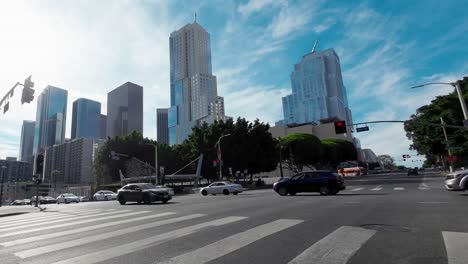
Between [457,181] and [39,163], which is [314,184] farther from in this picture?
[39,163]

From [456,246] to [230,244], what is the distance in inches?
153

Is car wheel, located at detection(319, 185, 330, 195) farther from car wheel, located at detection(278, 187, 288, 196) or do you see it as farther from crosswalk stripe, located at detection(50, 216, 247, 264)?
crosswalk stripe, located at detection(50, 216, 247, 264)

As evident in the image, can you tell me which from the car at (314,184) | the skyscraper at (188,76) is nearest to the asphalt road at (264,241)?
the car at (314,184)

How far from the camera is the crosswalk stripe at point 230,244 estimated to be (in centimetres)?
505

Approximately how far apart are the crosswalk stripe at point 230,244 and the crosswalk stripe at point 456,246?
3.24 metres

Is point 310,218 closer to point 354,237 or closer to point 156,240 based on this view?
point 354,237

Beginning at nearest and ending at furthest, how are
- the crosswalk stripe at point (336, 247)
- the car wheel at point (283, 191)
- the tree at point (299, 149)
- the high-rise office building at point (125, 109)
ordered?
the crosswalk stripe at point (336, 247) → the car wheel at point (283, 191) → the tree at point (299, 149) → the high-rise office building at point (125, 109)

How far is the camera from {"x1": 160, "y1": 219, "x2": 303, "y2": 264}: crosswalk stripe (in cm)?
505

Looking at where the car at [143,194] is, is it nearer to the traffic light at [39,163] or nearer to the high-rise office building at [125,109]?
the traffic light at [39,163]

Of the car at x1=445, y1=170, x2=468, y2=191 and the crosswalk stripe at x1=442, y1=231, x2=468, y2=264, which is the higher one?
the car at x1=445, y1=170, x2=468, y2=191

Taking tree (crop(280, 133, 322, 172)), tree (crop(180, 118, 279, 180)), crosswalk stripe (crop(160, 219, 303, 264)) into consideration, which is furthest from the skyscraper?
crosswalk stripe (crop(160, 219, 303, 264))

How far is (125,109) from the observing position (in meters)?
179

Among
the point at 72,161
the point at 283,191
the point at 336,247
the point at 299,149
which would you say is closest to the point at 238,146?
the point at 299,149

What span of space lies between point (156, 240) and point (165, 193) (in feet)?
44.7
